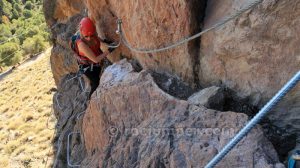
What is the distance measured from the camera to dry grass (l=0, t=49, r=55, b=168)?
67.2 feet

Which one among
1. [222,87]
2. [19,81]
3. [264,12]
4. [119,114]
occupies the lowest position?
[19,81]

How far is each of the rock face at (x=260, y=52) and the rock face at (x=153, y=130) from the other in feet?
1.68

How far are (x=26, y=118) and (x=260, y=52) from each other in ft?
83.8

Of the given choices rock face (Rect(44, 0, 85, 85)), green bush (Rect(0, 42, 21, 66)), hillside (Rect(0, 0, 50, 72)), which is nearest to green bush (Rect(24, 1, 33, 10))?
hillside (Rect(0, 0, 50, 72))

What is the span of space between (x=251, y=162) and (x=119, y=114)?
255 centimetres

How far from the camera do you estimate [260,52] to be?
437cm

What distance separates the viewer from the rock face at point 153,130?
12.8 ft

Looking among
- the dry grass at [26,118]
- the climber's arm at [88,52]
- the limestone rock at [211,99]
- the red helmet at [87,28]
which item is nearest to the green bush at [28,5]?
the dry grass at [26,118]

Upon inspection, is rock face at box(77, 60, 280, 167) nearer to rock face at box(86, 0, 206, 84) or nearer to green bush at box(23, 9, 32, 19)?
rock face at box(86, 0, 206, 84)

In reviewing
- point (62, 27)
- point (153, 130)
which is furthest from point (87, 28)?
point (62, 27)

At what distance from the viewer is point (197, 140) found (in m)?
4.23

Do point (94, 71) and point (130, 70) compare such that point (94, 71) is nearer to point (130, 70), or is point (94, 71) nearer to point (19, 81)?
point (130, 70)

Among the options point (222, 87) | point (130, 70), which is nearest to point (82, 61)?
point (130, 70)

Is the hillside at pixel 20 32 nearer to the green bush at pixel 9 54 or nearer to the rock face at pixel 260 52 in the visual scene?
the green bush at pixel 9 54
